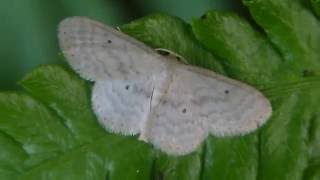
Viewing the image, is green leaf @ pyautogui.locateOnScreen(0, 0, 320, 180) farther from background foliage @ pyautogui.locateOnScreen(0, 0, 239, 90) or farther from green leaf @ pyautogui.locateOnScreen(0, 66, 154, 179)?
background foliage @ pyautogui.locateOnScreen(0, 0, 239, 90)

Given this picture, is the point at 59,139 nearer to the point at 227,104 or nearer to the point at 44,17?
the point at 227,104

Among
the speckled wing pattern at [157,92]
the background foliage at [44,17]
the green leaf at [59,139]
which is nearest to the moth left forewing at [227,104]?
the speckled wing pattern at [157,92]

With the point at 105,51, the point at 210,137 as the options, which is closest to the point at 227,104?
the point at 210,137

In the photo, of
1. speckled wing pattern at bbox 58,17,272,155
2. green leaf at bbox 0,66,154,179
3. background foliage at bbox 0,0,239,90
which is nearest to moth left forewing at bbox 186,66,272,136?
speckled wing pattern at bbox 58,17,272,155

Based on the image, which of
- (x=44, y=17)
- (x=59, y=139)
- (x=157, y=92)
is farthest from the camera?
(x=44, y=17)

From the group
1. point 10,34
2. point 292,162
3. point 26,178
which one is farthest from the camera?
point 10,34

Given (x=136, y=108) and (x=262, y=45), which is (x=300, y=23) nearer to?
(x=262, y=45)

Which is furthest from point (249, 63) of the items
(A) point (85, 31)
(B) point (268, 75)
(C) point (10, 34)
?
(C) point (10, 34)
